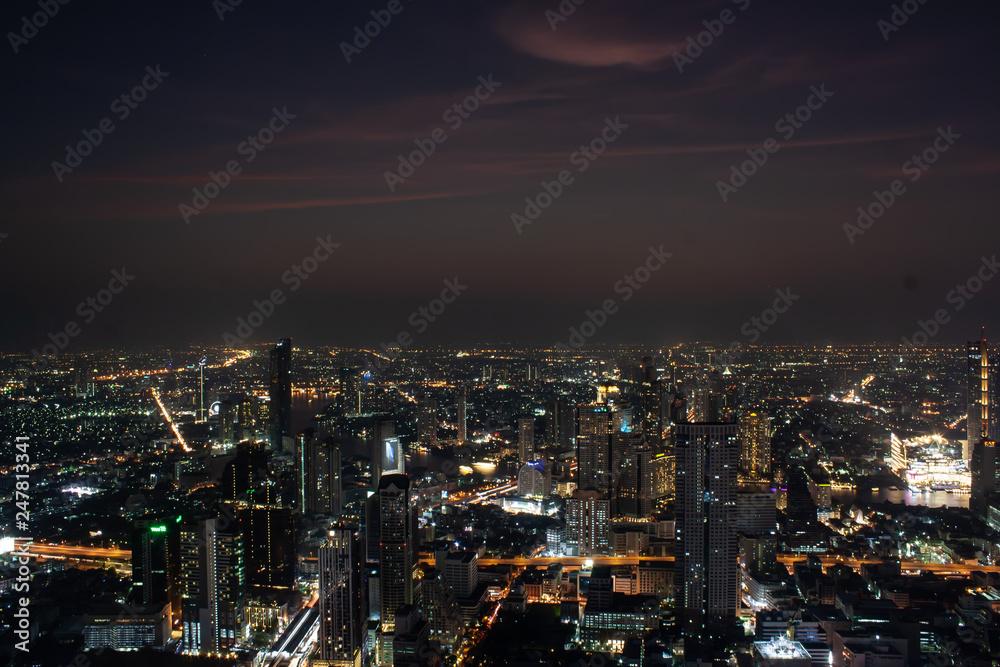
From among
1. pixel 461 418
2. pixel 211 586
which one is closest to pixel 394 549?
pixel 211 586

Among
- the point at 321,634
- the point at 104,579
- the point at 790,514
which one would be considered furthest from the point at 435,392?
the point at 321,634

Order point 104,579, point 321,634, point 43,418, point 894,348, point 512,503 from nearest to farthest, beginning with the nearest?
point 321,634, point 104,579, point 43,418, point 512,503, point 894,348

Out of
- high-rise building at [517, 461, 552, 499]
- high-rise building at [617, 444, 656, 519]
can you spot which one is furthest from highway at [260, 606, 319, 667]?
high-rise building at [517, 461, 552, 499]

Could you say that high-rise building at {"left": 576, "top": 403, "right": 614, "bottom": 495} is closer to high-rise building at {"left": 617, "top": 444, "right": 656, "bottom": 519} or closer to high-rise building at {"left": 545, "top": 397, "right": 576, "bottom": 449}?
high-rise building at {"left": 617, "top": 444, "right": 656, "bottom": 519}

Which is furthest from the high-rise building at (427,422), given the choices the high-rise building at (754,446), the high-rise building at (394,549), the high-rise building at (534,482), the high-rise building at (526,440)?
the high-rise building at (394,549)

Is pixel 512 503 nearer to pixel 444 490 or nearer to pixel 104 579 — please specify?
pixel 444 490
